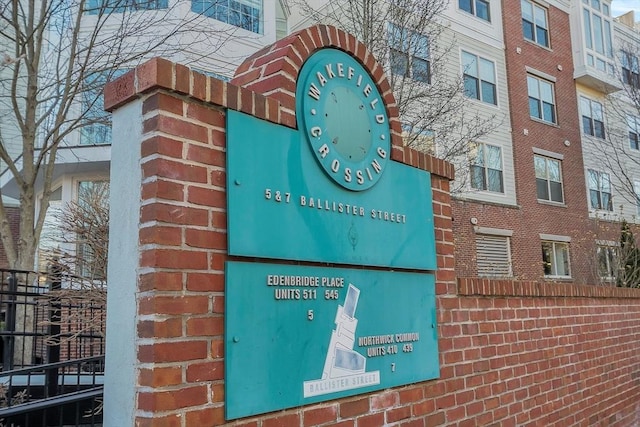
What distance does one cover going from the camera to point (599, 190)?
21438mm

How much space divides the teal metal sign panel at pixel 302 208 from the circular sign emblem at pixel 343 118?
8 cm

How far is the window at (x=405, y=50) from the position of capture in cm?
890

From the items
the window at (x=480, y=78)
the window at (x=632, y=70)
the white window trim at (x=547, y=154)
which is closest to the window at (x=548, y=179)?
the white window trim at (x=547, y=154)

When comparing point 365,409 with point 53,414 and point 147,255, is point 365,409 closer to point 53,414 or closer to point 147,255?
point 147,255

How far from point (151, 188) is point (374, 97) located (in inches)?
66.5

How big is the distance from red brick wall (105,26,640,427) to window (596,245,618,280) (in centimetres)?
1361

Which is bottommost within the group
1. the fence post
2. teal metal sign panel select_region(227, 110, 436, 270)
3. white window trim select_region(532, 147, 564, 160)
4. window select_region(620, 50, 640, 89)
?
the fence post

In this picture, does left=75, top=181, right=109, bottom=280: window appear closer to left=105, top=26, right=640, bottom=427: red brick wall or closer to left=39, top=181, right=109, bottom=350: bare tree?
left=39, top=181, right=109, bottom=350: bare tree

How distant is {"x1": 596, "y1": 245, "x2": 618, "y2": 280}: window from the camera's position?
56.2 feet

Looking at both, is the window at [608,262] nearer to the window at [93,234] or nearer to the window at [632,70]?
the window at [632,70]

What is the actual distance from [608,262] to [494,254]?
3.63 meters

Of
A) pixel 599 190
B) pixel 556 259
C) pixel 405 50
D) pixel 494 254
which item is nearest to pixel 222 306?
pixel 405 50

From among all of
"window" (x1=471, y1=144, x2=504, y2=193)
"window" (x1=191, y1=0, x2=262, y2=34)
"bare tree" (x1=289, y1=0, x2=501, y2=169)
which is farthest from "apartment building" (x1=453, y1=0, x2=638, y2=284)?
"window" (x1=191, y1=0, x2=262, y2=34)

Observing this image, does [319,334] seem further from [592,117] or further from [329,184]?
[592,117]
